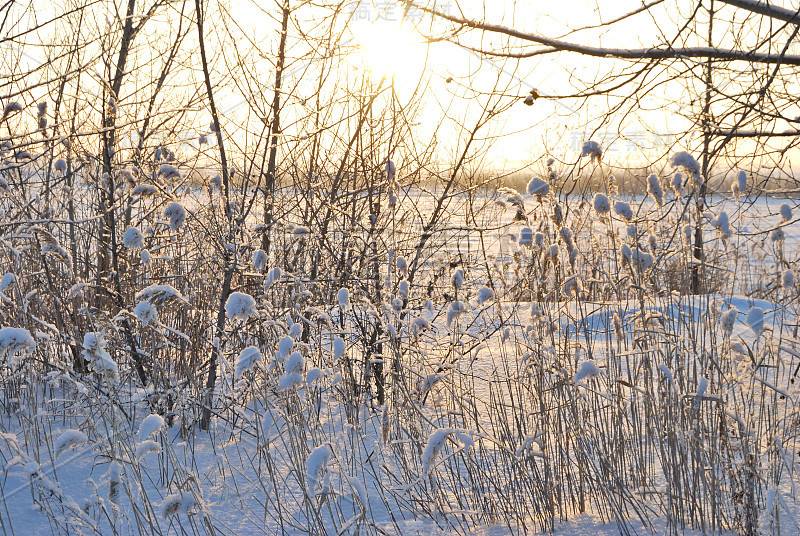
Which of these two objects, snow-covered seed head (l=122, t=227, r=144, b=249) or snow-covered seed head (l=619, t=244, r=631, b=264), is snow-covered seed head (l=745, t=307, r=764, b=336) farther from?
snow-covered seed head (l=122, t=227, r=144, b=249)

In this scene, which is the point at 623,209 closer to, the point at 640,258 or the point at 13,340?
the point at 640,258

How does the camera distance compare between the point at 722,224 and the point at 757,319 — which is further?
the point at 722,224

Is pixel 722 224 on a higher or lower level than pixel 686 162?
lower

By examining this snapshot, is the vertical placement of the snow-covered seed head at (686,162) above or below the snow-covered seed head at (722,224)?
above

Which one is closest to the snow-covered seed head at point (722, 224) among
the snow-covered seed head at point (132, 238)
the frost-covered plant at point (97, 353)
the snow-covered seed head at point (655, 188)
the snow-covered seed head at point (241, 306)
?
the snow-covered seed head at point (655, 188)

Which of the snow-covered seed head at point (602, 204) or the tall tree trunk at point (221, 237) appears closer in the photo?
the snow-covered seed head at point (602, 204)

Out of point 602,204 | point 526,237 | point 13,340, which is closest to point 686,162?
point 602,204

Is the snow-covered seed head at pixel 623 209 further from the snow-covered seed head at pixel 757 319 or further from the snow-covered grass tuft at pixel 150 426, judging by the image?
the snow-covered grass tuft at pixel 150 426

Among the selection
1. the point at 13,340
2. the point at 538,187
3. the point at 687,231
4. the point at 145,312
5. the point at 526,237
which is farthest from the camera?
the point at 526,237

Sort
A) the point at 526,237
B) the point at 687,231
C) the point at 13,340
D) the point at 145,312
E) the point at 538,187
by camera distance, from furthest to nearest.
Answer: the point at 526,237 < the point at 687,231 < the point at 538,187 < the point at 145,312 < the point at 13,340

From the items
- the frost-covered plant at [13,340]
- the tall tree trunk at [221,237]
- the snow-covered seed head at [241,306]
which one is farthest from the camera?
the tall tree trunk at [221,237]

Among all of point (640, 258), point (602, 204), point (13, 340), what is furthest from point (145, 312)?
point (640, 258)

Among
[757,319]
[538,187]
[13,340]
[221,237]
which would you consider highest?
[538,187]

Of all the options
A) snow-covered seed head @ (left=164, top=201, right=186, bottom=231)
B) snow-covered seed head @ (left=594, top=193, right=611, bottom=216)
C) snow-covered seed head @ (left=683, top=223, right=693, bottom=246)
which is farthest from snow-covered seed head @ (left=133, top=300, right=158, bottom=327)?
snow-covered seed head @ (left=683, top=223, right=693, bottom=246)
